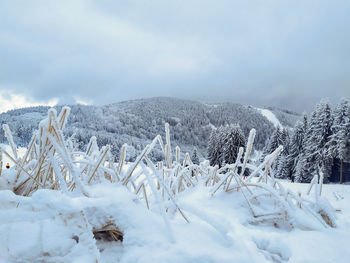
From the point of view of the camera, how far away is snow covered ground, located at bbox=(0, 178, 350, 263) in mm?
603

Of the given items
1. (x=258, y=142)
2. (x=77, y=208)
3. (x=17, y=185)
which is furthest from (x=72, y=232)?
(x=258, y=142)

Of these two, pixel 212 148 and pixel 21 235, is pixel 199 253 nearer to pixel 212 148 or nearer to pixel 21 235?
pixel 21 235

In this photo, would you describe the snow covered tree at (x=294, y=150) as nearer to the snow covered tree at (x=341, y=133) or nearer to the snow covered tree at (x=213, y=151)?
the snow covered tree at (x=341, y=133)

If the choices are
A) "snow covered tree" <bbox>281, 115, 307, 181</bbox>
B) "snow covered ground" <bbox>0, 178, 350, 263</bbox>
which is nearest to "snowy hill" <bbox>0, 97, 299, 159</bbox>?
"snow covered tree" <bbox>281, 115, 307, 181</bbox>

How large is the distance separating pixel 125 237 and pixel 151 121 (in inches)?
4052

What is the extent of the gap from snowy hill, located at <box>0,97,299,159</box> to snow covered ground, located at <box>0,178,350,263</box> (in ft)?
173

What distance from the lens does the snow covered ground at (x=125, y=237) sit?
1.98ft

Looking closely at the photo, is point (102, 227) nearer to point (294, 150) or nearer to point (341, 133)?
point (341, 133)

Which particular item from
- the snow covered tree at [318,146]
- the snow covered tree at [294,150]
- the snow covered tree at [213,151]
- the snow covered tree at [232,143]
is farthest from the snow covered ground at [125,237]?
the snow covered tree at [213,151]

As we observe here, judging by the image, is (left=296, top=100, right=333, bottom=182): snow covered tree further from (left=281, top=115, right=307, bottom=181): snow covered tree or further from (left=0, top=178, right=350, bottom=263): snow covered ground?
(left=0, top=178, right=350, bottom=263): snow covered ground

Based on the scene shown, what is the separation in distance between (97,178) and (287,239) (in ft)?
2.80

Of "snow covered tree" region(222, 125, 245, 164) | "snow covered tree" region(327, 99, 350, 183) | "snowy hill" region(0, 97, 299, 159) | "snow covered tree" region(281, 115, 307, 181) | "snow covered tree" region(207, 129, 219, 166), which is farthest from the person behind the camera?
"snowy hill" region(0, 97, 299, 159)

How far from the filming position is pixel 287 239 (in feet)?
2.71

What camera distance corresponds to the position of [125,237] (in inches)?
26.7
